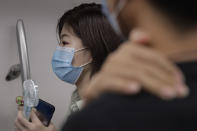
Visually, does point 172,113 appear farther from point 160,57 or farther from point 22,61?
point 22,61

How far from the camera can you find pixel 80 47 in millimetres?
1479

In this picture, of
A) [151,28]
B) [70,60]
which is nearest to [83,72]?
[70,60]

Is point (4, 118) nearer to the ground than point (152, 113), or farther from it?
nearer to the ground

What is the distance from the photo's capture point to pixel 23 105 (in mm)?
1590

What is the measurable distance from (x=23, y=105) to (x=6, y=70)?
311mm

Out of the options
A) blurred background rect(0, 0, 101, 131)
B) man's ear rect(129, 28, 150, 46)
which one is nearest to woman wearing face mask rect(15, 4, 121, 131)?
blurred background rect(0, 0, 101, 131)

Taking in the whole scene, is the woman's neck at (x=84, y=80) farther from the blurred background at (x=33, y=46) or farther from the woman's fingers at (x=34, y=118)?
the blurred background at (x=33, y=46)

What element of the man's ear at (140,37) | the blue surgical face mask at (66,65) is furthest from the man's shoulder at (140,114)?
the blue surgical face mask at (66,65)

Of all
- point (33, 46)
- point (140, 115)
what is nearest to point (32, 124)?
point (33, 46)

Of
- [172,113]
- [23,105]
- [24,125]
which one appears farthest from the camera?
[23,105]

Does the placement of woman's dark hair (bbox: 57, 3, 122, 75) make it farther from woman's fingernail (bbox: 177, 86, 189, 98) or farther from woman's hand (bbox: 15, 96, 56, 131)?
woman's fingernail (bbox: 177, 86, 189, 98)

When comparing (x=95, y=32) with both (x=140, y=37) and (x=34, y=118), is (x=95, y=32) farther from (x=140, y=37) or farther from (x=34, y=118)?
(x=140, y=37)

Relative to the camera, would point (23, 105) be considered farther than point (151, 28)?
Yes

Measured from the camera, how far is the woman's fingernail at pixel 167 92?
434mm
